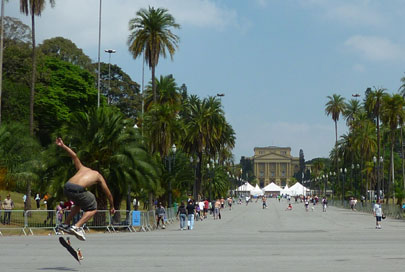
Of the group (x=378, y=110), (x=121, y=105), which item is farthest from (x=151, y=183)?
(x=121, y=105)

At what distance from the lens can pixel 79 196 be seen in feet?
39.3

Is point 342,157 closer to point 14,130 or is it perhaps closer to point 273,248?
point 14,130

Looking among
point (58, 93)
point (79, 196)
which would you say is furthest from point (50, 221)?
point (58, 93)

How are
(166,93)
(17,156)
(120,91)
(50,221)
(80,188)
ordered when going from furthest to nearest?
(120,91), (166,93), (17,156), (50,221), (80,188)

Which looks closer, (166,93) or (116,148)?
(116,148)

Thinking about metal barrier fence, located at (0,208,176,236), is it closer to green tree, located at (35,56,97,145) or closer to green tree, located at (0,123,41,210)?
green tree, located at (0,123,41,210)

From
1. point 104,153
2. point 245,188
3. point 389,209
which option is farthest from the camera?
point 245,188

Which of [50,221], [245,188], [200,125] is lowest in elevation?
[50,221]

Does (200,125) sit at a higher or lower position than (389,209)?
higher

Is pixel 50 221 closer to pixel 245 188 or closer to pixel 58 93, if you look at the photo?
pixel 58 93

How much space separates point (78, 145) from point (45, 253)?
18.4 m

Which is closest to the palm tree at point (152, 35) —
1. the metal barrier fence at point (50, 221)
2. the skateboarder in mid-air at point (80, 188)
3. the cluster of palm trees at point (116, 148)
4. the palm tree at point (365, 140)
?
the cluster of palm trees at point (116, 148)

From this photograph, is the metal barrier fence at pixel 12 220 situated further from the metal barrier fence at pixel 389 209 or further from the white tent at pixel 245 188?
the white tent at pixel 245 188

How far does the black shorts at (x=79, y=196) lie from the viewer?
11.9 meters
